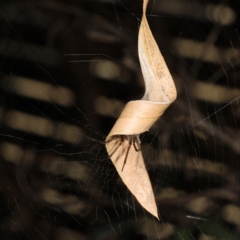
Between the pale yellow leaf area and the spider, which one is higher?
the pale yellow leaf area

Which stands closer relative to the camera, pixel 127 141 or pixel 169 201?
pixel 127 141

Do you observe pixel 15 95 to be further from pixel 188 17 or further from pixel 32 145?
pixel 188 17

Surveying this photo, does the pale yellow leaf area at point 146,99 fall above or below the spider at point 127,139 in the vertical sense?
above

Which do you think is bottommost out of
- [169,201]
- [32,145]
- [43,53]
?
[169,201]

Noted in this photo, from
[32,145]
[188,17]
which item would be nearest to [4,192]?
[32,145]

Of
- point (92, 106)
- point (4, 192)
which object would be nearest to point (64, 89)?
point (92, 106)

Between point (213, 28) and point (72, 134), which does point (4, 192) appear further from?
point (213, 28)

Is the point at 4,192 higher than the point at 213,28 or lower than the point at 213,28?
lower
